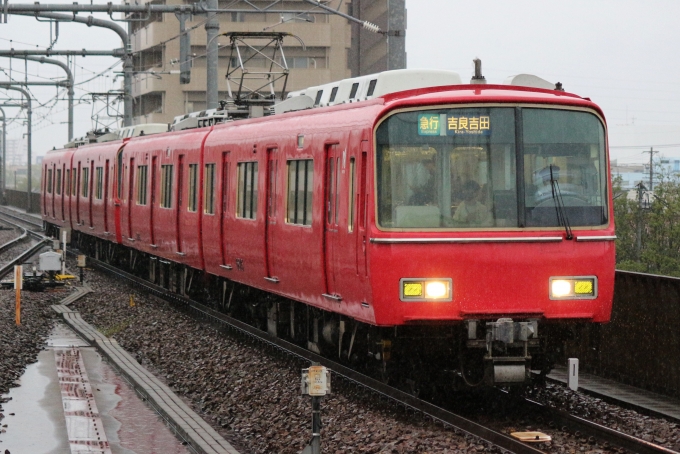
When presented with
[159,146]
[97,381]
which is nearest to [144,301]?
[159,146]

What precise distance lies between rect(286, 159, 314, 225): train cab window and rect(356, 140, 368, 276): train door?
2.00 metres

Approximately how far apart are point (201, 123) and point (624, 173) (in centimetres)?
15393

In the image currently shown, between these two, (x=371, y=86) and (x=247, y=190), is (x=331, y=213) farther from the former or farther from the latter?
(x=247, y=190)

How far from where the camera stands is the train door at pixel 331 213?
11.5m

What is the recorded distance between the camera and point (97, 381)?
1227 centimetres

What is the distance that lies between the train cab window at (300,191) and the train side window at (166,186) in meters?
7.72

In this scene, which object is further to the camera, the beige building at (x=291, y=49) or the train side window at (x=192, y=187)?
the beige building at (x=291, y=49)

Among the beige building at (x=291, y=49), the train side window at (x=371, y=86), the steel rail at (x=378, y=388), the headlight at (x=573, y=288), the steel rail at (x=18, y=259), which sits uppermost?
the beige building at (x=291, y=49)

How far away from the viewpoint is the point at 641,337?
1169cm

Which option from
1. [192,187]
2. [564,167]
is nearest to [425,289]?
[564,167]

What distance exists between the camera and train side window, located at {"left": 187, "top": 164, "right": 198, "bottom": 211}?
1872cm

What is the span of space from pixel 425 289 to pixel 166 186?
11925mm

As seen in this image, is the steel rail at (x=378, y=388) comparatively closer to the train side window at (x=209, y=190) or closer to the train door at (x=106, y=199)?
the train side window at (x=209, y=190)

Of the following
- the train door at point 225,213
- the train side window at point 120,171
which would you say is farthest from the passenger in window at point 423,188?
the train side window at point 120,171
